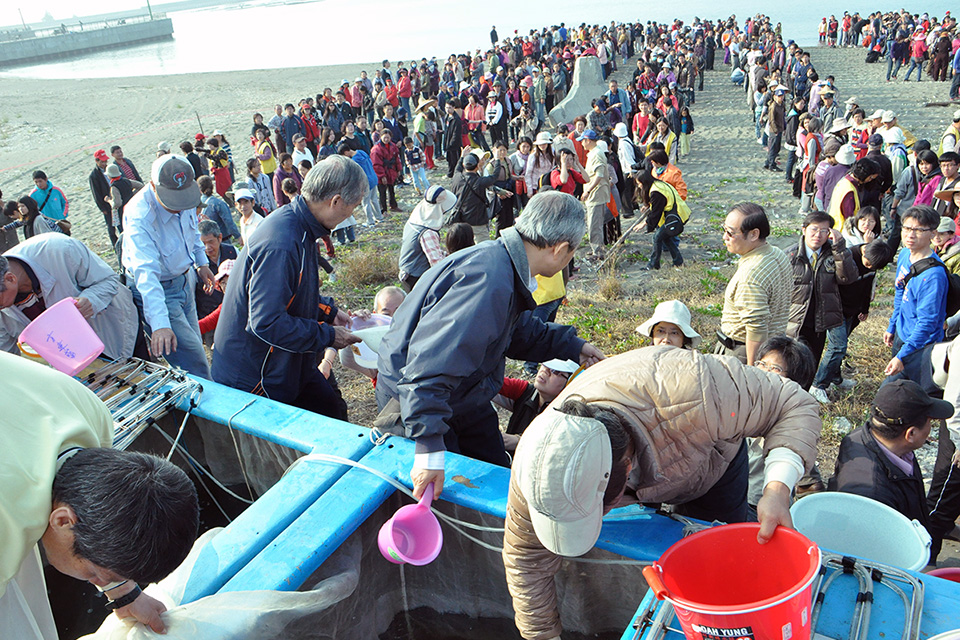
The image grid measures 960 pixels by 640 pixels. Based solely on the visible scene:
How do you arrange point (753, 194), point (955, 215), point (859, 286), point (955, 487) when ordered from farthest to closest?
1. point (753, 194)
2. point (955, 215)
3. point (859, 286)
4. point (955, 487)

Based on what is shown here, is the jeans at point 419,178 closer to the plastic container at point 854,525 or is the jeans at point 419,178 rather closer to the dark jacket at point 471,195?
the dark jacket at point 471,195

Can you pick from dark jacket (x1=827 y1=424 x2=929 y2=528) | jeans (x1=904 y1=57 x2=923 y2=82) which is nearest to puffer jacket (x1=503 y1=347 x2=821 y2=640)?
dark jacket (x1=827 y1=424 x2=929 y2=528)

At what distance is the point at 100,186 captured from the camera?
10.2 metres

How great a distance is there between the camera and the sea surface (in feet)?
Answer: 163

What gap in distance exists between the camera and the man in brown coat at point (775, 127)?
1235 centimetres

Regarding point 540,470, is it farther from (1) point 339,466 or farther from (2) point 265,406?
(2) point 265,406

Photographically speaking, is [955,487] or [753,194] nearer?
[955,487]

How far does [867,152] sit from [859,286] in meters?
4.62

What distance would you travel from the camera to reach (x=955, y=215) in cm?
624

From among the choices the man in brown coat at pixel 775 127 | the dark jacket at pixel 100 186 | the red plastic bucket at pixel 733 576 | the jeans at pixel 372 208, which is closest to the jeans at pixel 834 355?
the red plastic bucket at pixel 733 576

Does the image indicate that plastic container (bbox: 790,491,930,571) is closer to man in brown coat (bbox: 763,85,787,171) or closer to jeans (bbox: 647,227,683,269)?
jeans (bbox: 647,227,683,269)

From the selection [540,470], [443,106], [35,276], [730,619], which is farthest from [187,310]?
[443,106]

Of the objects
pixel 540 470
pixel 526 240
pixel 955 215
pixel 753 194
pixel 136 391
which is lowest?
pixel 753 194

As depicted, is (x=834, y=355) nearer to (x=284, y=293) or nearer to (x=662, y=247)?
(x=662, y=247)
